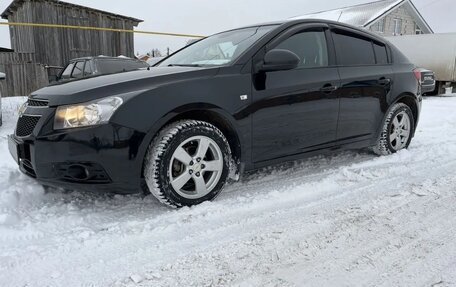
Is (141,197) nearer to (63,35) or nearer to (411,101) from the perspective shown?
(411,101)

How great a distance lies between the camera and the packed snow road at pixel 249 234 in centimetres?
208

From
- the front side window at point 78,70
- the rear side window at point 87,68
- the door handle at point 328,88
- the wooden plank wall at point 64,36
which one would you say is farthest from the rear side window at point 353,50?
the wooden plank wall at point 64,36

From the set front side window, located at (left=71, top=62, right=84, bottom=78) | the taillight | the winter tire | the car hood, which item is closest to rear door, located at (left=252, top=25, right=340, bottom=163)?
the car hood

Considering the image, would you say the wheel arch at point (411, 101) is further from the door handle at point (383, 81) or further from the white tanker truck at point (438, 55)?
the white tanker truck at point (438, 55)

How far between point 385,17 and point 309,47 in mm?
29912

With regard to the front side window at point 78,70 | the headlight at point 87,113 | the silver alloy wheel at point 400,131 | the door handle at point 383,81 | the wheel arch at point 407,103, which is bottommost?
the silver alloy wheel at point 400,131

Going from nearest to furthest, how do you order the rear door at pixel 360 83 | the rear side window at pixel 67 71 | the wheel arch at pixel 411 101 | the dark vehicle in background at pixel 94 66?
1. the rear door at pixel 360 83
2. the wheel arch at pixel 411 101
3. the dark vehicle in background at pixel 94 66
4. the rear side window at pixel 67 71

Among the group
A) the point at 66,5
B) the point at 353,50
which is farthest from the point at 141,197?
the point at 66,5

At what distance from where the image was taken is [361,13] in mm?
29859

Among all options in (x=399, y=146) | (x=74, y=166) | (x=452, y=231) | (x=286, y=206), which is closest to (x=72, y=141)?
(x=74, y=166)

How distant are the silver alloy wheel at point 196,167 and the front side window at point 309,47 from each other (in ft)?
4.08

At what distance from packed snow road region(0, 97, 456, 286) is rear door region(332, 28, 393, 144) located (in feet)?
1.94

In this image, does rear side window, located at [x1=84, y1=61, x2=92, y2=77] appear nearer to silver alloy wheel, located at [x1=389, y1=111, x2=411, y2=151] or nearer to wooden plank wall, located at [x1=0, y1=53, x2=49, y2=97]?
wooden plank wall, located at [x1=0, y1=53, x2=49, y2=97]

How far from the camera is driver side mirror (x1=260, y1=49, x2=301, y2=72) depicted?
3.16 metres
